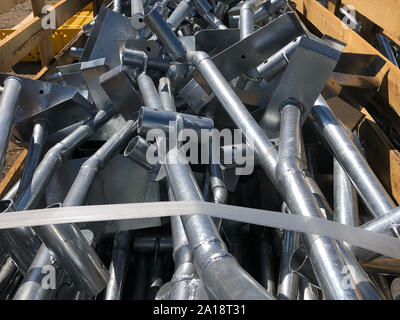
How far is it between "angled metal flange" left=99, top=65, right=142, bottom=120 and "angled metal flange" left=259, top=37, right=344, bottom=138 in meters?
0.55

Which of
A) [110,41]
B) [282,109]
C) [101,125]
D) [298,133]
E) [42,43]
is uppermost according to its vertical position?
[42,43]

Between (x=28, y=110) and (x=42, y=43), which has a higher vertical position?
(x=42, y=43)

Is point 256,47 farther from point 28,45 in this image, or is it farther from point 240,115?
point 28,45

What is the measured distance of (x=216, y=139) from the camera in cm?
121

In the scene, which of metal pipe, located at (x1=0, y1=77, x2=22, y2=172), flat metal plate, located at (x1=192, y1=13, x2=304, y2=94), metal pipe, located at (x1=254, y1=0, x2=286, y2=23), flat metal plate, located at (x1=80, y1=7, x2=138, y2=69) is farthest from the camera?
metal pipe, located at (x1=254, y1=0, x2=286, y2=23)

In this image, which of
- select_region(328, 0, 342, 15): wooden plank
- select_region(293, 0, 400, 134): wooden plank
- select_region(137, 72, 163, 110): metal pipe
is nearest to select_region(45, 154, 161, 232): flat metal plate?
select_region(137, 72, 163, 110): metal pipe

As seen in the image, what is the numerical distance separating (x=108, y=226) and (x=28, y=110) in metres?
0.63

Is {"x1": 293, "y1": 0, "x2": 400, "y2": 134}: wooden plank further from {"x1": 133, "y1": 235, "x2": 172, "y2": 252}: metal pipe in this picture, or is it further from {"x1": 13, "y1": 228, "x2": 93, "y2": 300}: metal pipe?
{"x1": 13, "y1": 228, "x2": 93, "y2": 300}: metal pipe

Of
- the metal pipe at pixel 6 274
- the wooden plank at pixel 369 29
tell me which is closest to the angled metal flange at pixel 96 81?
the metal pipe at pixel 6 274

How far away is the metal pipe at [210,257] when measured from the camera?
0.63 metres

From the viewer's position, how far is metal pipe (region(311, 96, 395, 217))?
Answer: 0.94 m

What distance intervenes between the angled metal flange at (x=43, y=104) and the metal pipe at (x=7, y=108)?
0.07m

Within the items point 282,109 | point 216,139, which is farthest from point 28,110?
point 282,109
